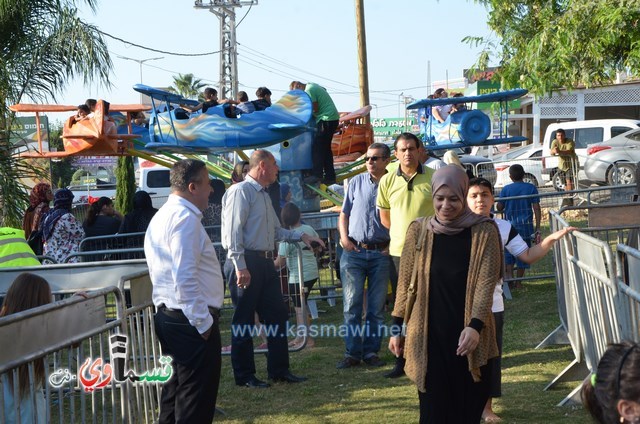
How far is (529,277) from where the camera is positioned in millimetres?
12117

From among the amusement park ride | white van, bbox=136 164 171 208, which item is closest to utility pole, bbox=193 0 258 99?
white van, bbox=136 164 171 208

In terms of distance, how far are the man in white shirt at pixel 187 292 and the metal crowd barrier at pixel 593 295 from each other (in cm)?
235

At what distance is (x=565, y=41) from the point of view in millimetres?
14281

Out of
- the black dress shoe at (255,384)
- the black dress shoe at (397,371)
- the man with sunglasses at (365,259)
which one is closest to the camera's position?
the black dress shoe at (255,384)

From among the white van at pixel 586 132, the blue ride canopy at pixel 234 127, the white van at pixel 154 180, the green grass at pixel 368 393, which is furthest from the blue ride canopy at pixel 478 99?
the white van at pixel 154 180

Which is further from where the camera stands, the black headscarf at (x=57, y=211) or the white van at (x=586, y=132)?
the white van at (x=586, y=132)

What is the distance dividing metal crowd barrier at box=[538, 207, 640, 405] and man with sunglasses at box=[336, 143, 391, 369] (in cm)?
161

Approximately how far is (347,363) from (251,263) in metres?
1.52

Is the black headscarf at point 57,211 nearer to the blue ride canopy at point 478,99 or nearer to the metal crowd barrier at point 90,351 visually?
the metal crowd barrier at point 90,351

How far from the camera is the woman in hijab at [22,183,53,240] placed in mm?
11961

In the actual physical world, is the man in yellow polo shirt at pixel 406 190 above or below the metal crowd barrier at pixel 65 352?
above

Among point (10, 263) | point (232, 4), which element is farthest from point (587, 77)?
point (232, 4)

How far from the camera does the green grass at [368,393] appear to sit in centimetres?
679

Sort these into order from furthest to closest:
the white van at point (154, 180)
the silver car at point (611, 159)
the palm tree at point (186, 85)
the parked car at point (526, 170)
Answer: the palm tree at point (186, 85) → the white van at point (154, 180) → the parked car at point (526, 170) → the silver car at point (611, 159)
